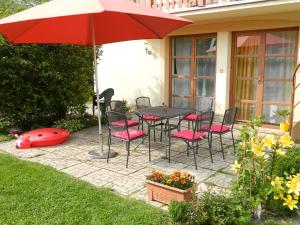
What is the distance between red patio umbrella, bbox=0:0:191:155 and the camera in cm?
463

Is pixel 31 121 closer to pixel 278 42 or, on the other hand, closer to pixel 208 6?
pixel 208 6

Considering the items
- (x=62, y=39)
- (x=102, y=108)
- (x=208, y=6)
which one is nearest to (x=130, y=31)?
(x=62, y=39)

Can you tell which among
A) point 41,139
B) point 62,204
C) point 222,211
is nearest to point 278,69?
point 222,211

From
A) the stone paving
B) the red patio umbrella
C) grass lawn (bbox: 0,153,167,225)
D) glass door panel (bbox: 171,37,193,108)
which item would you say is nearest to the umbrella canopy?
the red patio umbrella

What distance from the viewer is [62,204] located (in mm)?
3826

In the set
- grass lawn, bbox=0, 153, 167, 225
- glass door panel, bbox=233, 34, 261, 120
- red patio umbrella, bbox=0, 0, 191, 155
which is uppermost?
red patio umbrella, bbox=0, 0, 191, 155

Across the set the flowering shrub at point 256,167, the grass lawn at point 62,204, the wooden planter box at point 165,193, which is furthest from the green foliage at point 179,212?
the flowering shrub at point 256,167

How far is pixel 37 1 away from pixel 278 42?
6.53 metres

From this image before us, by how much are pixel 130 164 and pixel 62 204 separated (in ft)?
5.73

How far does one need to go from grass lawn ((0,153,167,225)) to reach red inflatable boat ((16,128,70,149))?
173cm

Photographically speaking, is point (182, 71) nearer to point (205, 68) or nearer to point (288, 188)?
point (205, 68)

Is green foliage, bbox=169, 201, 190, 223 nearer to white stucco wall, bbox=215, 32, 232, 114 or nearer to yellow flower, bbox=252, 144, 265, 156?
yellow flower, bbox=252, 144, 265, 156

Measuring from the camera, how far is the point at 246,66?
833 centimetres

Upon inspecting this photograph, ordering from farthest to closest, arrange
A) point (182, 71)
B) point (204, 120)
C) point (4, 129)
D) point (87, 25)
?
point (182, 71) → point (4, 129) → point (87, 25) → point (204, 120)
